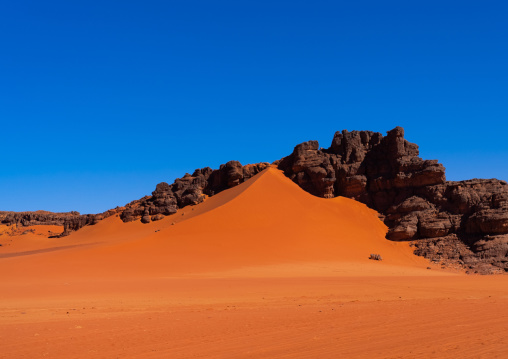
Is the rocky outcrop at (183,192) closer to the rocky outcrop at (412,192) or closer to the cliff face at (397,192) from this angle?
the cliff face at (397,192)

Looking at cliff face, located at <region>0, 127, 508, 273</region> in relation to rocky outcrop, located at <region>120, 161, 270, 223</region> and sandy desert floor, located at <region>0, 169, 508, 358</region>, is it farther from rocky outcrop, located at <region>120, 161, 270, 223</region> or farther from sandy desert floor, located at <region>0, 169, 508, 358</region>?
sandy desert floor, located at <region>0, 169, 508, 358</region>

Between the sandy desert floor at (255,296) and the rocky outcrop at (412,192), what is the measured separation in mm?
1360

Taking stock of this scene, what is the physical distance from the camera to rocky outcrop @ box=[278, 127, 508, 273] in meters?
25.8

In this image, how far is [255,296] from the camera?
13.7 meters

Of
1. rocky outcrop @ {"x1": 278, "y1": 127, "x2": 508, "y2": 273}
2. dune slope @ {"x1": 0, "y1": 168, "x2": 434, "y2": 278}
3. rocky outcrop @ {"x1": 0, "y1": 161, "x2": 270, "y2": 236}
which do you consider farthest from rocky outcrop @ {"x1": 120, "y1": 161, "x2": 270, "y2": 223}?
rocky outcrop @ {"x1": 278, "y1": 127, "x2": 508, "y2": 273}

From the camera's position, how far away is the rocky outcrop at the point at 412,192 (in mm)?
25766

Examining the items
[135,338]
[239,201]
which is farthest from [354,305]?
[239,201]

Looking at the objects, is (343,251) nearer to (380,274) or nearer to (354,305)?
(380,274)

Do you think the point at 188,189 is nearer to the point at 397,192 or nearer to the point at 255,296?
the point at 397,192

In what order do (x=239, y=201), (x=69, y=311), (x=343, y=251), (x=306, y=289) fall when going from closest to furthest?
(x=69, y=311), (x=306, y=289), (x=343, y=251), (x=239, y=201)

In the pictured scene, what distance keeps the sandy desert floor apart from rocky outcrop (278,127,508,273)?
1.36m

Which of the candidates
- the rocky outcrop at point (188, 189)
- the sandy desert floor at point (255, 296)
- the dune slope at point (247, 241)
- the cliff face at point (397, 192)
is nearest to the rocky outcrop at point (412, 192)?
the cliff face at point (397, 192)

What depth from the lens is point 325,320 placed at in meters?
9.39

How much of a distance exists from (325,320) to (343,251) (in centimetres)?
1925
